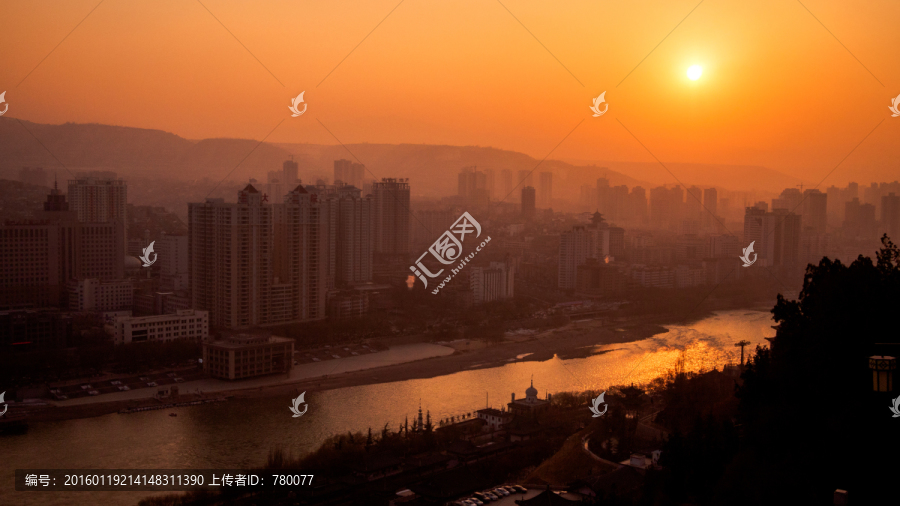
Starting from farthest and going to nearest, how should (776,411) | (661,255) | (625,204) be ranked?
1. (625,204)
2. (661,255)
3. (776,411)

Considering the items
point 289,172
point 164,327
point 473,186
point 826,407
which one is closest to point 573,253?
point 473,186

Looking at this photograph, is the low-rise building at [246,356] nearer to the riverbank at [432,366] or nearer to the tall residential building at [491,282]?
the riverbank at [432,366]

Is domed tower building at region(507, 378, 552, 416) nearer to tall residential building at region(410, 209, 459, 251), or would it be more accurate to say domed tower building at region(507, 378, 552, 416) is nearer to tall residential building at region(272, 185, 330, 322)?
tall residential building at region(272, 185, 330, 322)

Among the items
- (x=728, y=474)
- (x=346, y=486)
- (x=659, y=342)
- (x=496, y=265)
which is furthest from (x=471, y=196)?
(x=728, y=474)

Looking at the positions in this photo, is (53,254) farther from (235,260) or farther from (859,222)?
(859,222)

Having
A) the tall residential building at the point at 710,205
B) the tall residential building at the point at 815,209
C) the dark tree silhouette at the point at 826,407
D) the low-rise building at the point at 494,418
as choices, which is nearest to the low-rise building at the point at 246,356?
the low-rise building at the point at 494,418

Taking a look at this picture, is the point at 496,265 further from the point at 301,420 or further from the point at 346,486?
the point at 346,486
